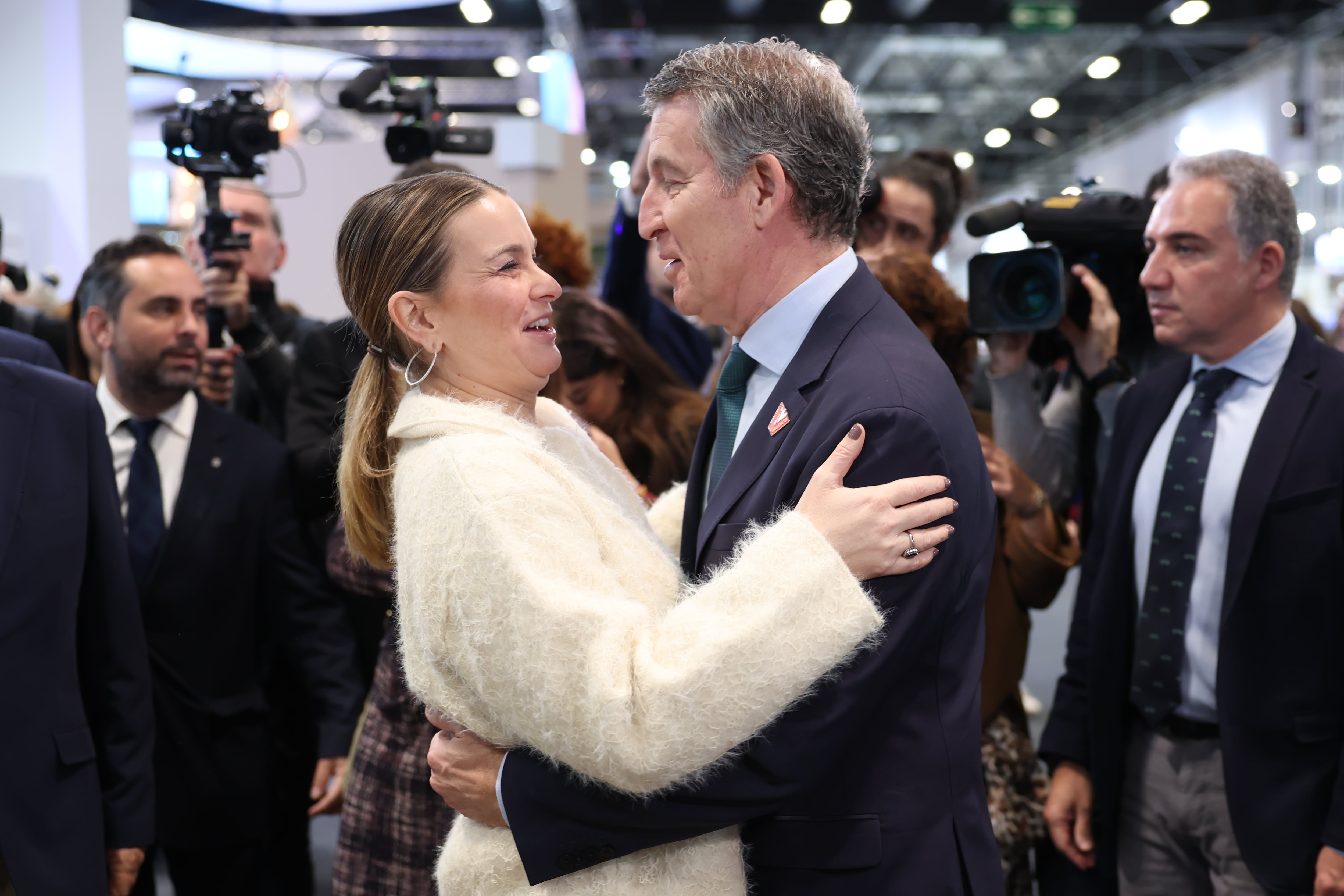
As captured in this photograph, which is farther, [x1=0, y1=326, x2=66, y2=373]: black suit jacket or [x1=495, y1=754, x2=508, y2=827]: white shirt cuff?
[x1=0, y1=326, x2=66, y2=373]: black suit jacket

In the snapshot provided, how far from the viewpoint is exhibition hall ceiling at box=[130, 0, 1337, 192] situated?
37.5ft

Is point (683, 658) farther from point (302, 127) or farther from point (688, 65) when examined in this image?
point (302, 127)

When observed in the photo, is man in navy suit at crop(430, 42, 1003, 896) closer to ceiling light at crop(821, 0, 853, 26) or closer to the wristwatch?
the wristwatch

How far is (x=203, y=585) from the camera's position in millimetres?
2578

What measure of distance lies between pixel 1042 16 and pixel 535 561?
458 inches

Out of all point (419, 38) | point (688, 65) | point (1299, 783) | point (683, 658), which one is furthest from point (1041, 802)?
point (419, 38)

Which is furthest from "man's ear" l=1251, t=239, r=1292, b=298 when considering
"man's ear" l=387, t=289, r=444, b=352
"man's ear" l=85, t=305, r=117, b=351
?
"man's ear" l=85, t=305, r=117, b=351

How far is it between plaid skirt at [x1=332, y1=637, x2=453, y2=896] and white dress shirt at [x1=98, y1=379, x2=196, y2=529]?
0.91 m

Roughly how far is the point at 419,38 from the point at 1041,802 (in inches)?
472

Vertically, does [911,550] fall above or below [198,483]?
above

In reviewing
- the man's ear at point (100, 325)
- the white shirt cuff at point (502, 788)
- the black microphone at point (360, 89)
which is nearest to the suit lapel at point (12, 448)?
the man's ear at point (100, 325)

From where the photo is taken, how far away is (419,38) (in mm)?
12523

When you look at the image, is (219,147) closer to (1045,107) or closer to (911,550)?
(911,550)

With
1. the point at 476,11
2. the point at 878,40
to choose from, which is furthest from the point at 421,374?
the point at 878,40
